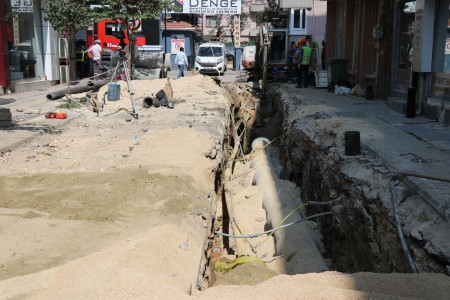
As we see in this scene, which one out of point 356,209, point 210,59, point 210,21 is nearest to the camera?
point 356,209

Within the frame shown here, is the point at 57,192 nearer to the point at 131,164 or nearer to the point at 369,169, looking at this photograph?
the point at 131,164

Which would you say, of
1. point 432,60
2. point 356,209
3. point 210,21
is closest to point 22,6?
point 432,60

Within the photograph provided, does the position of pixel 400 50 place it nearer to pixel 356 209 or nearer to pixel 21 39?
pixel 356 209

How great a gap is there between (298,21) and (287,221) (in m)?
21.0

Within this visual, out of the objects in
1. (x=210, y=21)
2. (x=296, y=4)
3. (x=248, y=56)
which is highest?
(x=210, y=21)

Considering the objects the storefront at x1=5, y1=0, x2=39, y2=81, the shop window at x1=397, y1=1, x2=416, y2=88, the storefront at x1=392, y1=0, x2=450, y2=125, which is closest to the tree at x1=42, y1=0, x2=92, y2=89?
the storefront at x1=5, y1=0, x2=39, y2=81

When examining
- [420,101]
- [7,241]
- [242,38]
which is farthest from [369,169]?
[242,38]

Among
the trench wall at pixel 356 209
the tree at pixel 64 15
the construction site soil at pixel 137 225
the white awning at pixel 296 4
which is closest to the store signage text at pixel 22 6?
the tree at pixel 64 15

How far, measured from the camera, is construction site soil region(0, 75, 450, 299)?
11.6 feet

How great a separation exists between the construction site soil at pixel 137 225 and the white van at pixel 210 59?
20031 millimetres

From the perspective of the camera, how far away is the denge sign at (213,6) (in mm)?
32062

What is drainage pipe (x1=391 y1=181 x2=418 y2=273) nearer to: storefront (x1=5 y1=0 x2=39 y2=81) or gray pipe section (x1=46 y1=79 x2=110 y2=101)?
gray pipe section (x1=46 y1=79 x2=110 y2=101)

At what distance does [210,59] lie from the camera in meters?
32.1

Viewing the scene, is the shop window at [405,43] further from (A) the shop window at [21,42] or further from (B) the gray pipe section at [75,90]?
(A) the shop window at [21,42]
